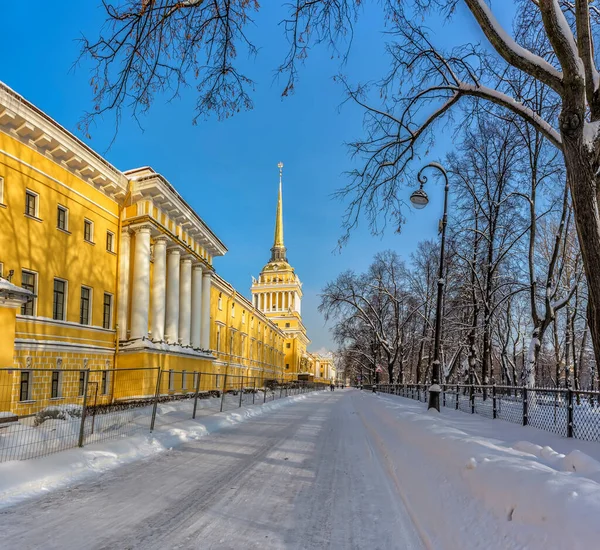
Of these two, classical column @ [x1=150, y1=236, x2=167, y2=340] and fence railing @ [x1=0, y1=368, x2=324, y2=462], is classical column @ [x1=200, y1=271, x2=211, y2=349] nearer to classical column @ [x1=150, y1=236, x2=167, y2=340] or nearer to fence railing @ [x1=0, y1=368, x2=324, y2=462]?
classical column @ [x1=150, y1=236, x2=167, y2=340]

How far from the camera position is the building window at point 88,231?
73.7 feet

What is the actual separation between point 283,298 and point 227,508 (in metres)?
116

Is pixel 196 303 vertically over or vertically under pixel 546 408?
over

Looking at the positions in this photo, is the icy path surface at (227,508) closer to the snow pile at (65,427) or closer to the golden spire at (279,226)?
the snow pile at (65,427)

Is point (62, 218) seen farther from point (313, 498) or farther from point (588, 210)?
point (588, 210)

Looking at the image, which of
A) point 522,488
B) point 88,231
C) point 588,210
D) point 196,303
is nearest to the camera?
point 522,488

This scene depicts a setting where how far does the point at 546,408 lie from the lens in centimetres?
1168

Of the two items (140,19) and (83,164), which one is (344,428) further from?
(83,164)

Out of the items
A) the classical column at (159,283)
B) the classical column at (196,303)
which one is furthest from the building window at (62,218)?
the classical column at (196,303)

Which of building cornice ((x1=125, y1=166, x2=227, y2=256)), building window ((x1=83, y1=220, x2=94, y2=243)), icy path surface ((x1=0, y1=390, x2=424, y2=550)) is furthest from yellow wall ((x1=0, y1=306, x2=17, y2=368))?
building cornice ((x1=125, y1=166, x2=227, y2=256))

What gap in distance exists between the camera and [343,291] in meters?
42.3

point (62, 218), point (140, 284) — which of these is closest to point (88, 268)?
point (62, 218)

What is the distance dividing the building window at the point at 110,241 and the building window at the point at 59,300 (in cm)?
431

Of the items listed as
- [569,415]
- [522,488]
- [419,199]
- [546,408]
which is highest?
[419,199]
